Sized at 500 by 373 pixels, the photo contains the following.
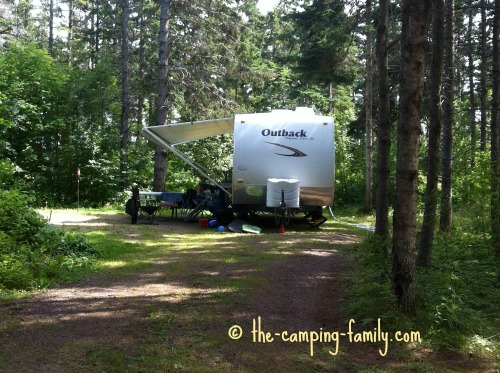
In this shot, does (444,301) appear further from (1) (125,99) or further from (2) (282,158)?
(1) (125,99)

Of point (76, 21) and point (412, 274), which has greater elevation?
point (76, 21)

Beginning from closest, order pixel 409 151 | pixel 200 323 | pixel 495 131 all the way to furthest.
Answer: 1. pixel 200 323
2. pixel 409 151
3. pixel 495 131

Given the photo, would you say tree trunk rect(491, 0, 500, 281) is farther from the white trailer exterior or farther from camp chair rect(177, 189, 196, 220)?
camp chair rect(177, 189, 196, 220)

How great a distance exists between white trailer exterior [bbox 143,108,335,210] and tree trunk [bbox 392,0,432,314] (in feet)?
23.5

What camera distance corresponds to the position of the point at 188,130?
14.4 m

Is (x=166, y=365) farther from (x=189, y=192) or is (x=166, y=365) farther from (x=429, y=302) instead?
(x=189, y=192)

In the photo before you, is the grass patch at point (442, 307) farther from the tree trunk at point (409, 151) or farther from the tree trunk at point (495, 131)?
the tree trunk at point (495, 131)

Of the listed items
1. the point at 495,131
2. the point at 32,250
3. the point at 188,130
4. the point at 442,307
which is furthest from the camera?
the point at 188,130

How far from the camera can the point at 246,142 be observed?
12.5 meters

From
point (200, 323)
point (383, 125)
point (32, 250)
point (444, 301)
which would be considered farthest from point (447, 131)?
point (32, 250)

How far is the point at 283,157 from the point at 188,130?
11.2 feet

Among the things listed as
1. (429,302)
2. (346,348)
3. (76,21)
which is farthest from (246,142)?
(76,21)

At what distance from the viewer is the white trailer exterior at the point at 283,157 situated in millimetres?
12422

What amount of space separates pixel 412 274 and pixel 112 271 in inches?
162
